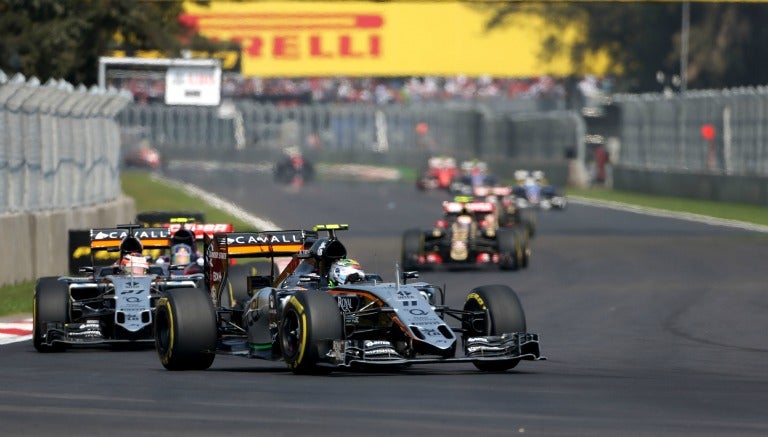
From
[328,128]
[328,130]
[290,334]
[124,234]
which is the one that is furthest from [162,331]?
[328,130]

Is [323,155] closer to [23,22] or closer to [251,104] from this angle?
[251,104]

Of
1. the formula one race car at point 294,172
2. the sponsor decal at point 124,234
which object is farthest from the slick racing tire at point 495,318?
the formula one race car at point 294,172

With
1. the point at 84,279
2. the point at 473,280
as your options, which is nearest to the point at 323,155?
the point at 473,280

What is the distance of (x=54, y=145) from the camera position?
27.2 m

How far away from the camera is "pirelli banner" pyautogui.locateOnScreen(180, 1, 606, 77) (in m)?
A: 74.7

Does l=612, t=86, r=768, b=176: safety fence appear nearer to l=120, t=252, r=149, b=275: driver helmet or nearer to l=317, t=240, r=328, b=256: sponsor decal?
l=120, t=252, r=149, b=275: driver helmet

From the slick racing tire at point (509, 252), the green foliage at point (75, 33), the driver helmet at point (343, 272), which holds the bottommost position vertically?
the slick racing tire at point (509, 252)

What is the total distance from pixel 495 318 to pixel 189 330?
2.40 meters

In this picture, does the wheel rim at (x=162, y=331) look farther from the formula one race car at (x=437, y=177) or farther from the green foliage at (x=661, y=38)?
the green foliage at (x=661, y=38)

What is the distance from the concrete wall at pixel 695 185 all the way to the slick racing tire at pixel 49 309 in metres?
33.1

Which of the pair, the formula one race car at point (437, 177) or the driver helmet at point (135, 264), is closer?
the driver helmet at point (135, 264)

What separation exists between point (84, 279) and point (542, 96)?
74.9 m

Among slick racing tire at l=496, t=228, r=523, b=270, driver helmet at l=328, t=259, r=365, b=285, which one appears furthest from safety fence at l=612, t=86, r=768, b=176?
driver helmet at l=328, t=259, r=365, b=285

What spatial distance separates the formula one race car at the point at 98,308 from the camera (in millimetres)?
16703
